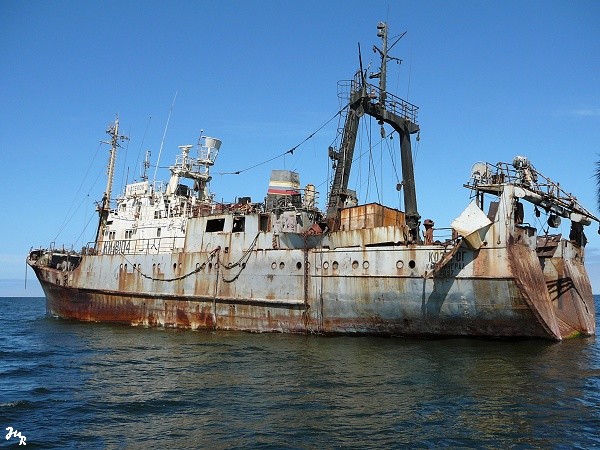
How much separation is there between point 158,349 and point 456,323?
12.2 meters

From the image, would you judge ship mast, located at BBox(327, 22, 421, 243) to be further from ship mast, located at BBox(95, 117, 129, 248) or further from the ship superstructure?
ship mast, located at BBox(95, 117, 129, 248)

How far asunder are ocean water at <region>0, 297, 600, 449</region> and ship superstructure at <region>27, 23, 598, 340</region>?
1426mm

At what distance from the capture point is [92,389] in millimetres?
13688

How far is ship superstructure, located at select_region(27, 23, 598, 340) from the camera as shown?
19453 mm

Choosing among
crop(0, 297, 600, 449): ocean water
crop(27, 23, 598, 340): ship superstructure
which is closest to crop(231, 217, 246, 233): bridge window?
crop(27, 23, 598, 340): ship superstructure

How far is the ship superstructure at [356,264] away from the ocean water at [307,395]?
56.1 inches

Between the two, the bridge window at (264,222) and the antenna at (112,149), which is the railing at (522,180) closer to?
the bridge window at (264,222)

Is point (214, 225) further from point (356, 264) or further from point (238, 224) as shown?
point (356, 264)

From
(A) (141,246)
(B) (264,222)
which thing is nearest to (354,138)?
(B) (264,222)

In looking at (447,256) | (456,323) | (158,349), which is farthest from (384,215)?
(158,349)

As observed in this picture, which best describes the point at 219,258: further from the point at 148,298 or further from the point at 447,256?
the point at 447,256

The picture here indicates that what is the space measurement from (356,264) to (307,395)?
989 cm

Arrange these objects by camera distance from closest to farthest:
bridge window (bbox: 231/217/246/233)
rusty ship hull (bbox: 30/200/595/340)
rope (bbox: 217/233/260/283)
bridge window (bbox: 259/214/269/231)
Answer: rusty ship hull (bbox: 30/200/595/340), rope (bbox: 217/233/260/283), bridge window (bbox: 259/214/269/231), bridge window (bbox: 231/217/246/233)

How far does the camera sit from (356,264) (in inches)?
863
